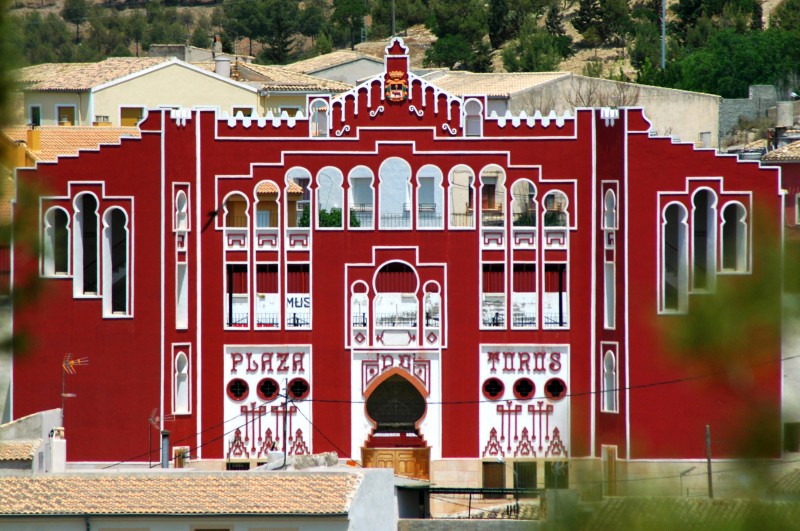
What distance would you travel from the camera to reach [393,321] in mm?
50125

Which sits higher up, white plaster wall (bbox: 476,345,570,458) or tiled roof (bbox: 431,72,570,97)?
tiled roof (bbox: 431,72,570,97)

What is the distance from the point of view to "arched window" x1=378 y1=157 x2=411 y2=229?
49.9 metres

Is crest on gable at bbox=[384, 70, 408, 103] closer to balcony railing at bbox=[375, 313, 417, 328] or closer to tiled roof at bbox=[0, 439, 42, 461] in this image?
balcony railing at bbox=[375, 313, 417, 328]

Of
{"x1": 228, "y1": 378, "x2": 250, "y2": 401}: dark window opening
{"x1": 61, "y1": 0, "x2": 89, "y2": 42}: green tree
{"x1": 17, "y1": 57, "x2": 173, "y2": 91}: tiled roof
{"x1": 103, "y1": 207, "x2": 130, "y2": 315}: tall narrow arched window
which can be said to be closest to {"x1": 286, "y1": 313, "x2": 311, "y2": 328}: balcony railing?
{"x1": 228, "y1": 378, "x2": 250, "y2": 401}: dark window opening

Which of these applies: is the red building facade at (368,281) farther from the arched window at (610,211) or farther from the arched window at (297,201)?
the arched window at (297,201)

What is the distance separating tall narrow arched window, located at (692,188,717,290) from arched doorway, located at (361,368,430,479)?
9.03 m

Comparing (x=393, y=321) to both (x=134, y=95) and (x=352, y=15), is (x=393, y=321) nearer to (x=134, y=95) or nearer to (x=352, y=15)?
(x=134, y=95)

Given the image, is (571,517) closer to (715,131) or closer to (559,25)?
(715,131)

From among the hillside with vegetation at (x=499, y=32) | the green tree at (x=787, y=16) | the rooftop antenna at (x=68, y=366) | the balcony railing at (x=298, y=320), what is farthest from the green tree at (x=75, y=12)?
the balcony railing at (x=298, y=320)

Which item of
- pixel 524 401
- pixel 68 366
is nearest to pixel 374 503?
pixel 524 401

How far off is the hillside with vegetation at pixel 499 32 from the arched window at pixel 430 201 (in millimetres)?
43343

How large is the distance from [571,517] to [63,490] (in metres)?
28.2

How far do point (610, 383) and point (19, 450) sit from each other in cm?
1742

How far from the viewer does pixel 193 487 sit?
3856 centimetres
